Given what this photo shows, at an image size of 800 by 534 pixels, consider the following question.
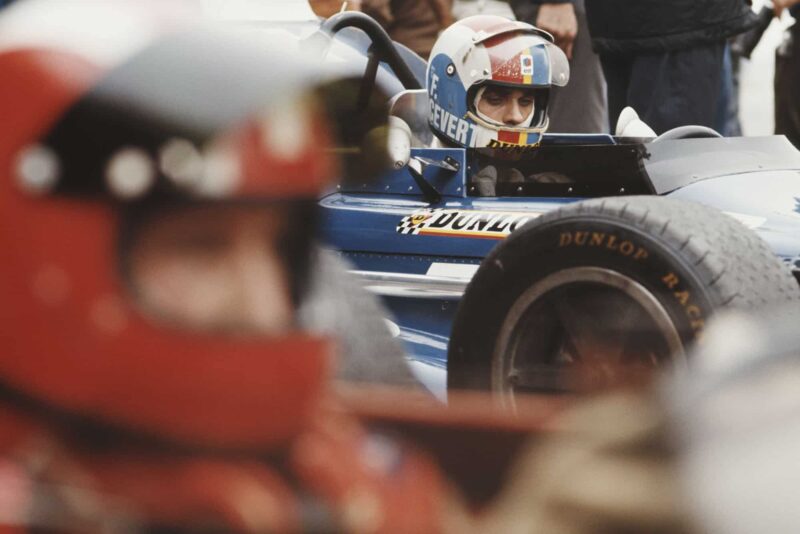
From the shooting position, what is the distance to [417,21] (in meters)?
6.00

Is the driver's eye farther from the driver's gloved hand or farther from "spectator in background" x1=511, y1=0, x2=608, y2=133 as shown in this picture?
"spectator in background" x1=511, y1=0, x2=608, y2=133

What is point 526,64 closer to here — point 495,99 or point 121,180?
point 495,99

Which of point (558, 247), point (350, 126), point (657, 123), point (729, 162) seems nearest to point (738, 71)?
point (657, 123)

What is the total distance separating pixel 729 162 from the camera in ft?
12.5

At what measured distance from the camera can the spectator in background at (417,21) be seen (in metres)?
5.90

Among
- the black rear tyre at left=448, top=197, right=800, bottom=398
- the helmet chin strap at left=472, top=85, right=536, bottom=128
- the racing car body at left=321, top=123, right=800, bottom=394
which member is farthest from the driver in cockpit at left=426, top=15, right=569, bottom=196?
the black rear tyre at left=448, top=197, right=800, bottom=398

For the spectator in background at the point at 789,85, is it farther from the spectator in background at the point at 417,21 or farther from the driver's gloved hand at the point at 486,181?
the driver's gloved hand at the point at 486,181

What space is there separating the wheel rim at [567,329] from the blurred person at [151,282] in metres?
1.56

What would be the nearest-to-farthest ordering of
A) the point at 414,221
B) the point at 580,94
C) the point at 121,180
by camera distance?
the point at 121,180 < the point at 414,221 < the point at 580,94

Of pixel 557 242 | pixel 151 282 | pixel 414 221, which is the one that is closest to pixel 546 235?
pixel 557 242

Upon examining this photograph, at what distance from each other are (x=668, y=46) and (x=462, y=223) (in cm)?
150

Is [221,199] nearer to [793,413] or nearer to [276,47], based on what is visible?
[276,47]

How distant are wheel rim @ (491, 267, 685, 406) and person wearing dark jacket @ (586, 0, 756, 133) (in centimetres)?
235

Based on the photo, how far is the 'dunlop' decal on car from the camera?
145 inches
